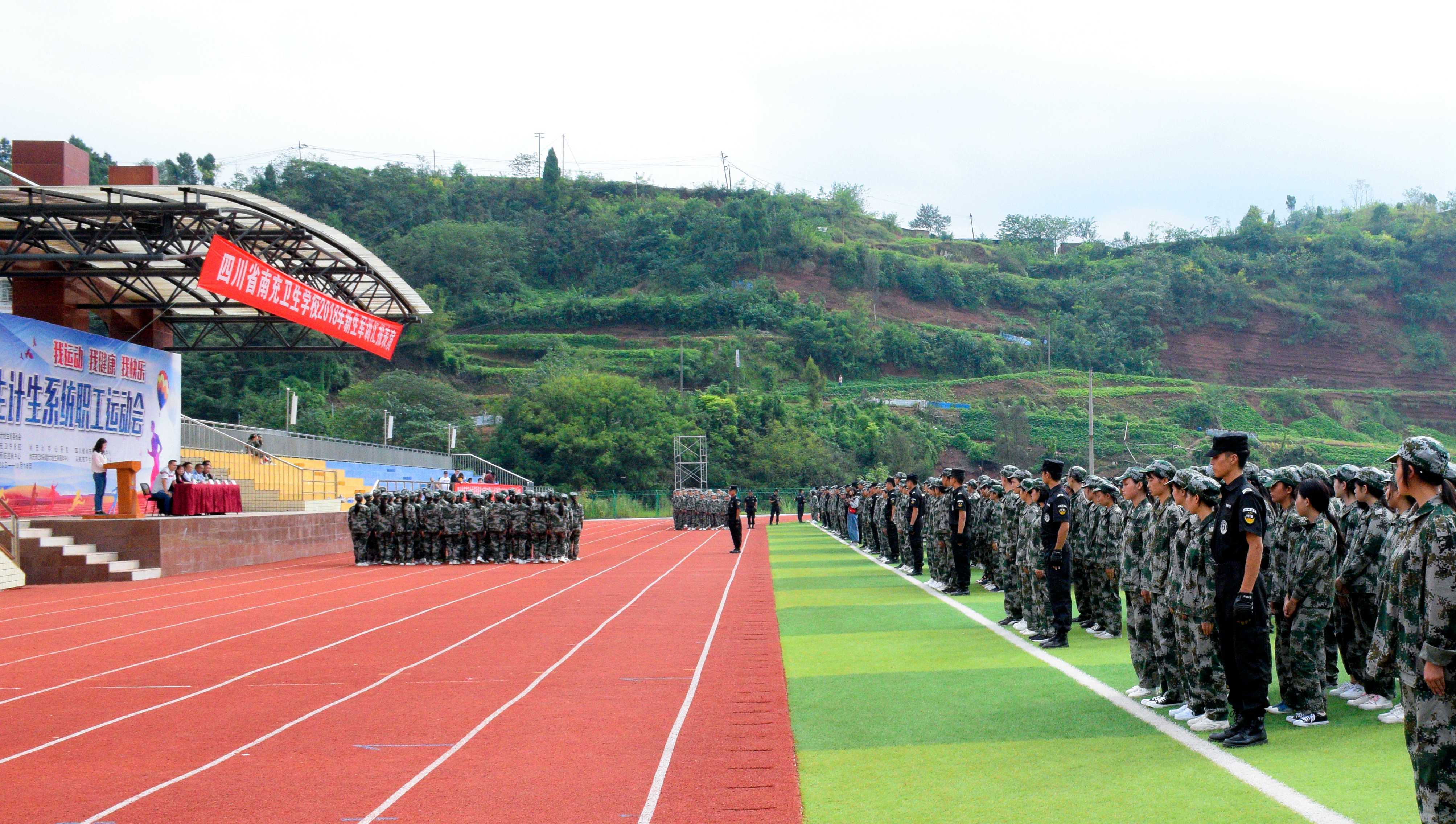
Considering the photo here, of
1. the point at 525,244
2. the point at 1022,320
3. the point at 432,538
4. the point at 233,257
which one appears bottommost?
the point at 432,538

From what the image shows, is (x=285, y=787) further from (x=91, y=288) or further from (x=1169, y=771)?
(x=91, y=288)

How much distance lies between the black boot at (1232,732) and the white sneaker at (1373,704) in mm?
1334

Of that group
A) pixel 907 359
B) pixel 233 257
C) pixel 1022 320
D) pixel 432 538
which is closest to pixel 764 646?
pixel 233 257

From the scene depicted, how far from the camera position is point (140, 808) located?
5.46 meters

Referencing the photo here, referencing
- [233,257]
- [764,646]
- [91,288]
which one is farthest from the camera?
[91,288]

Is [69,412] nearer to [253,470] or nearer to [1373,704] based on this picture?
[253,470]

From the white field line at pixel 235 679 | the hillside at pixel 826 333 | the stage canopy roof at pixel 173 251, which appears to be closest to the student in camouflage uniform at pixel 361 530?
the stage canopy roof at pixel 173 251

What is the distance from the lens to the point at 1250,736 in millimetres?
5969

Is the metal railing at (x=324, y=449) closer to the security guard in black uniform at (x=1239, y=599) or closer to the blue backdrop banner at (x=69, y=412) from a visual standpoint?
the blue backdrop banner at (x=69, y=412)

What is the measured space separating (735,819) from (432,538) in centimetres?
1904

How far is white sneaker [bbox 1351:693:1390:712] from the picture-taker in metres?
6.76

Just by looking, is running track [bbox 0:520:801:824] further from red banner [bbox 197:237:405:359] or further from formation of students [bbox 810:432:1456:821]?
red banner [bbox 197:237:405:359]

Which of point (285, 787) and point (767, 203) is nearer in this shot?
point (285, 787)

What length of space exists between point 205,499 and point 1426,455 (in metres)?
22.2
